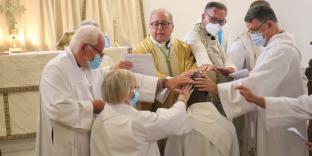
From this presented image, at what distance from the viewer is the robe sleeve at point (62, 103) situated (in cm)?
236

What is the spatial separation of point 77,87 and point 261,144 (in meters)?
1.38

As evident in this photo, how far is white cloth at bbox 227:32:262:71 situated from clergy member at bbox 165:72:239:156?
4.50 ft

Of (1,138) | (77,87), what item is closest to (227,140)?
(77,87)

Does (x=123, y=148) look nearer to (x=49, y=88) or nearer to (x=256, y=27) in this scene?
(x=49, y=88)

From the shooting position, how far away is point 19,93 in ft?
15.2

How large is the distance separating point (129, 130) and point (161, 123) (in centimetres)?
20

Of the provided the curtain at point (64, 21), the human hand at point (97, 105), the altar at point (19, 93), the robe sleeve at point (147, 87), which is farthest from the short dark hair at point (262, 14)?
the curtain at point (64, 21)

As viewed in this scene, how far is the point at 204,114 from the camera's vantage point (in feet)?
8.15

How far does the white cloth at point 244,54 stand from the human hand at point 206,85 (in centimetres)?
124

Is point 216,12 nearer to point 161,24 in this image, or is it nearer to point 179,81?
point 161,24

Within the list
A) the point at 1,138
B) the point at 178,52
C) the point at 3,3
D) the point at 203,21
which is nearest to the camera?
the point at 178,52

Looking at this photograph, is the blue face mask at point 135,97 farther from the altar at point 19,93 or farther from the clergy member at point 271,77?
the altar at point 19,93

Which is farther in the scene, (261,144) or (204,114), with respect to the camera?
(261,144)

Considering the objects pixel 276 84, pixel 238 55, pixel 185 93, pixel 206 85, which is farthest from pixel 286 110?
pixel 238 55
